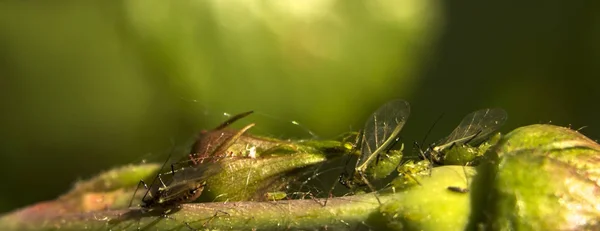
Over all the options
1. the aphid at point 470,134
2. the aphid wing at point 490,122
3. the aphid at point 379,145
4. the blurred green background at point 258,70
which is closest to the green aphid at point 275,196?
the aphid at point 379,145

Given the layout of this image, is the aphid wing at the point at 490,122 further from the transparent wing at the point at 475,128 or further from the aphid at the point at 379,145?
the aphid at the point at 379,145

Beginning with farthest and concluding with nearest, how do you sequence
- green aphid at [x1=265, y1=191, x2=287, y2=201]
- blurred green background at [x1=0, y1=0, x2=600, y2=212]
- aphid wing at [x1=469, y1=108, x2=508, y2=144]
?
blurred green background at [x1=0, y1=0, x2=600, y2=212], aphid wing at [x1=469, y1=108, x2=508, y2=144], green aphid at [x1=265, y1=191, x2=287, y2=201]

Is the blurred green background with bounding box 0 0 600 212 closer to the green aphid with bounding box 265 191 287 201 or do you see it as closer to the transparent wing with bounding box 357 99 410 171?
the transparent wing with bounding box 357 99 410 171

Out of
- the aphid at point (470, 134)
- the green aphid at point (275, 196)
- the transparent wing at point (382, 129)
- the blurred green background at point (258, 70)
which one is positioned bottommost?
the aphid at point (470, 134)

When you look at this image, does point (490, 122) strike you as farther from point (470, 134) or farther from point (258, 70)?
point (258, 70)

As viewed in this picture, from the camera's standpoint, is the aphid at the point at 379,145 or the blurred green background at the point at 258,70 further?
the blurred green background at the point at 258,70

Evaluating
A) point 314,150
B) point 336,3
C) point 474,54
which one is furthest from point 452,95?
point 314,150

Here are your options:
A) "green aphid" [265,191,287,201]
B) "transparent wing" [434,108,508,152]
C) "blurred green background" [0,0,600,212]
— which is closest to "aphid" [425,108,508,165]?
"transparent wing" [434,108,508,152]
